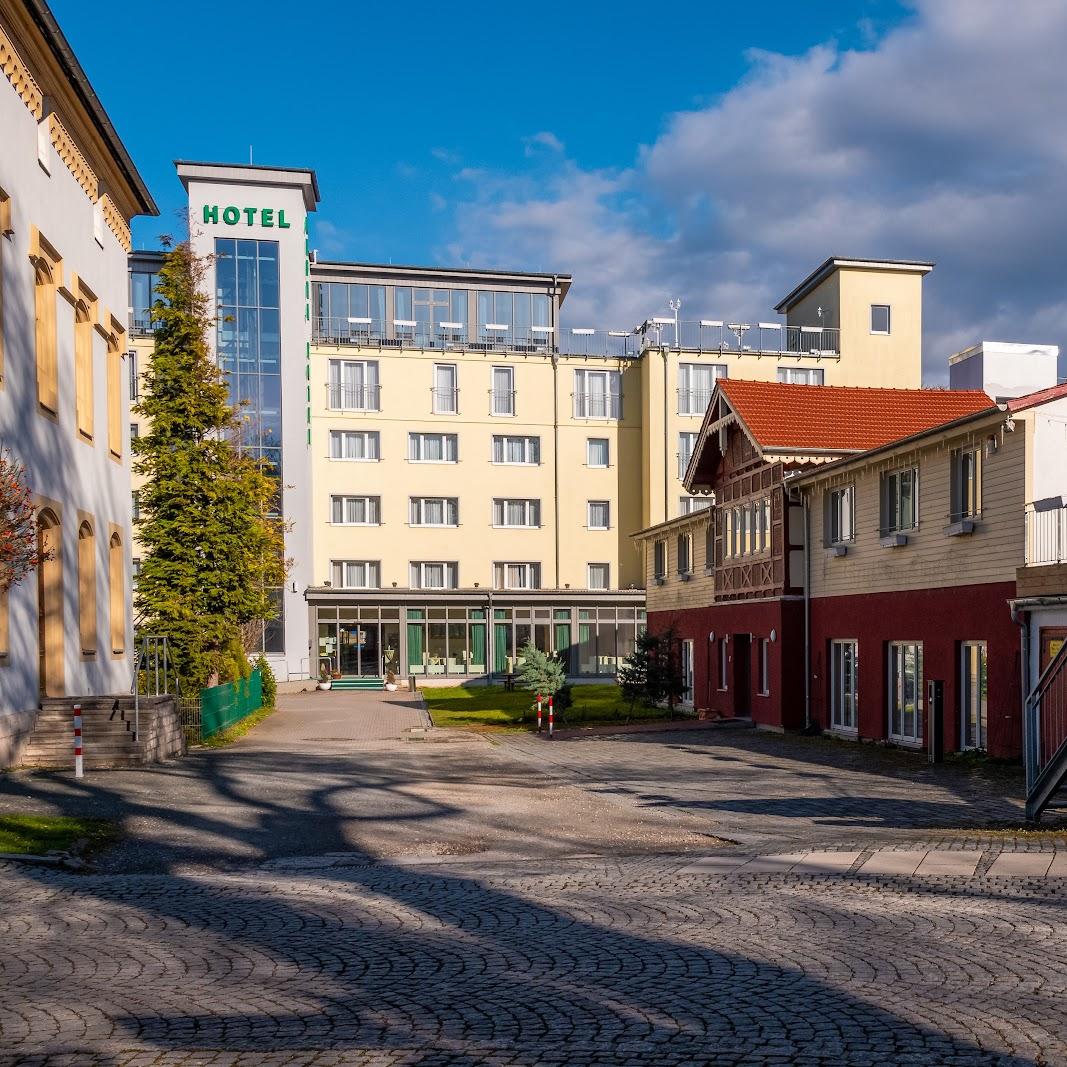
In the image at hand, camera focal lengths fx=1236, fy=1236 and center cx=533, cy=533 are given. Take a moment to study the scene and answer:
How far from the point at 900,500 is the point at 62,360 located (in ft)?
51.1

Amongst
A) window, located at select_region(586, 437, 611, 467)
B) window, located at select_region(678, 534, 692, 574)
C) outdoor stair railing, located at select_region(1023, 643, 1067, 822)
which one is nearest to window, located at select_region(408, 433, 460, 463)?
window, located at select_region(586, 437, 611, 467)

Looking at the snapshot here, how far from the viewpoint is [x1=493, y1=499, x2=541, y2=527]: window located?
2240 inches

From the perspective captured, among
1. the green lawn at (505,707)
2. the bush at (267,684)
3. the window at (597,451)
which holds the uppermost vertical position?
the window at (597,451)

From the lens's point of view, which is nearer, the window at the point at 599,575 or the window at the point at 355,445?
the window at the point at 355,445

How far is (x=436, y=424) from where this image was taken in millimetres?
56188

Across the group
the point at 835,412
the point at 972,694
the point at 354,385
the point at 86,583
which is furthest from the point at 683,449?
the point at 86,583

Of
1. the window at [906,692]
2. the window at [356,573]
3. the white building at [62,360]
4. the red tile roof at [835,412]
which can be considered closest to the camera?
the white building at [62,360]

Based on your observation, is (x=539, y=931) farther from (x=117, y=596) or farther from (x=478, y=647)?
(x=478, y=647)

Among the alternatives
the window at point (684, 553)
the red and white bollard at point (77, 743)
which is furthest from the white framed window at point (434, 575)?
the red and white bollard at point (77, 743)

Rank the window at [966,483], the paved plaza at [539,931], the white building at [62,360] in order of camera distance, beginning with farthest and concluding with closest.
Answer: the window at [966,483] < the white building at [62,360] < the paved plaza at [539,931]

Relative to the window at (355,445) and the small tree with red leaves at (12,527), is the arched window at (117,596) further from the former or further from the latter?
the window at (355,445)

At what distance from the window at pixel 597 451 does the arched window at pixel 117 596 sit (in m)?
34.0

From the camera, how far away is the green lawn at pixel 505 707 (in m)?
32.9

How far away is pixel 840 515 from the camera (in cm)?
2684
